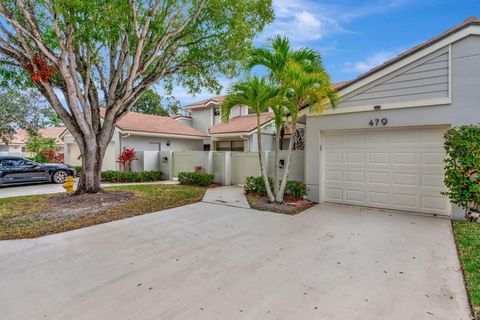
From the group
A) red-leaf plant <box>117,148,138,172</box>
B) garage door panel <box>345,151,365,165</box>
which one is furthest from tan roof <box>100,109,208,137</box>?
garage door panel <box>345,151,365,165</box>

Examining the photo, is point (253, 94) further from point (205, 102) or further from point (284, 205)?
point (205, 102)

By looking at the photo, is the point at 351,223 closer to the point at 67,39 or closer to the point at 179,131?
the point at 67,39

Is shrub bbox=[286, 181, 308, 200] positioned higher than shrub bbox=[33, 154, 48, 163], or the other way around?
shrub bbox=[33, 154, 48, 163]

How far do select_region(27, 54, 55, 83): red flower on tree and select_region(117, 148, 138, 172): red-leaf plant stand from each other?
740 centimetres

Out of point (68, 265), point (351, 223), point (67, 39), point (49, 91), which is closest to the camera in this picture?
point (68, 265)

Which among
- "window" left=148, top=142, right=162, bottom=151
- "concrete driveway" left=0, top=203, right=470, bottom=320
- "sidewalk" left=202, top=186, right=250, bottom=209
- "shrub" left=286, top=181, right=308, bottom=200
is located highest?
"window" left=148, top=142, right=162, bottom=151

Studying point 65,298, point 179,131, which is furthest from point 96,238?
point 179,131

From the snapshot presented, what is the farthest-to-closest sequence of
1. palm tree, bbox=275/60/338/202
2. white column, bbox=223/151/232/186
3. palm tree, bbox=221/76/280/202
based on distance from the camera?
white column, bbox=223/151/232/186 → palm tree, bbox=221/76/280/202 → palm tree, bbox=275/60/338/202

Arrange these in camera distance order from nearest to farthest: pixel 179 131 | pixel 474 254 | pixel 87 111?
pixel 474 254, pixel 87 111, pixel 179 131

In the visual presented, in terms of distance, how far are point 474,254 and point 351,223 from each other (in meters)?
2.22

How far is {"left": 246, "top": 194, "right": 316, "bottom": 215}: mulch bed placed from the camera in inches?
280

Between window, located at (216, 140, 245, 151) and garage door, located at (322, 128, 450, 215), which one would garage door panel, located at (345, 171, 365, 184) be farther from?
window, located at (216, 140, 245, 151)

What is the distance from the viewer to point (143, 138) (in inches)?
654

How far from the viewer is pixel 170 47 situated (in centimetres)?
927
